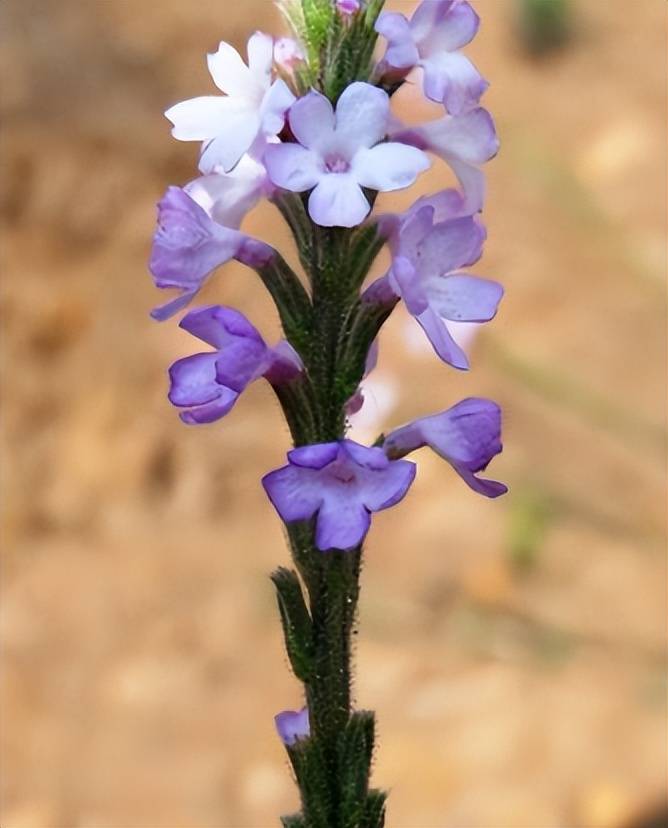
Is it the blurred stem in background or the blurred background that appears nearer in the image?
the blurred background

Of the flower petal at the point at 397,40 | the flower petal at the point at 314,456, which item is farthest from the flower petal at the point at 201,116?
the flower petal at the point at 314,456

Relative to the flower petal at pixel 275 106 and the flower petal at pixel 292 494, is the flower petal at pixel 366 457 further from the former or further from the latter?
the flower petal at pixel 275 106

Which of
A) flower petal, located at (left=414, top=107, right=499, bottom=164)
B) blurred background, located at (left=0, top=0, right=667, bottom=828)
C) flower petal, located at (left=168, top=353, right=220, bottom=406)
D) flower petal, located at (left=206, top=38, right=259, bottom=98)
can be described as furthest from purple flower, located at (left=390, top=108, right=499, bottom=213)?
blurred background, located at (left=0, top=0, right=667, bottom=828)

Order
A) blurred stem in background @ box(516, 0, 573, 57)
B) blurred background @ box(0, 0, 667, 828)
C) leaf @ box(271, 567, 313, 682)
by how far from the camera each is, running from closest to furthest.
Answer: leaf @ box(271, 567, 313, 682), blurred background @ box(0, 0, 667, 828), blurred stem in background @ box(516, 0, 573, 57)

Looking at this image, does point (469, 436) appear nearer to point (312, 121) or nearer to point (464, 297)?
point (464, 297)

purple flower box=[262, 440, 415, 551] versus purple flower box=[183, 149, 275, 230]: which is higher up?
purple flower box=[183, 149, 275, 230]

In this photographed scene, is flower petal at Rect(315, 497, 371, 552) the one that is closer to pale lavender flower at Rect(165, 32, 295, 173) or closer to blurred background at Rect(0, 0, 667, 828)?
pale lavender flower at Rect(165, 32, 295, 173)

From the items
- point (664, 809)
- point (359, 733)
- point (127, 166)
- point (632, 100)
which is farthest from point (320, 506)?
point (632, 100)

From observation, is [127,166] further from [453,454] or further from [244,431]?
[453,454]
